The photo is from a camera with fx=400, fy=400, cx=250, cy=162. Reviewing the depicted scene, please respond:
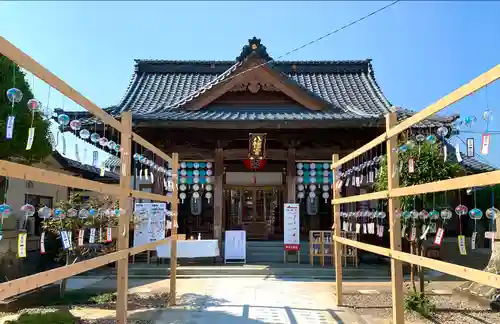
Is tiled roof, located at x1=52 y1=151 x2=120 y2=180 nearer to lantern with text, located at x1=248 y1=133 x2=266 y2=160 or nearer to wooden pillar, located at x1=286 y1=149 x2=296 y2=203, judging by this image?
lantern with text, located at x1=248 y1=133 x2=266 y2=160

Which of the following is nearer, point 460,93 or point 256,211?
point 460,93

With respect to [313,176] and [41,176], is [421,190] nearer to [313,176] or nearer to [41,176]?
[41,176]

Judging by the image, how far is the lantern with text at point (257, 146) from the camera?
1166 cm

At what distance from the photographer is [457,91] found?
3186mm

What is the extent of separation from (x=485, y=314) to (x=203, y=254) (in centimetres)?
701

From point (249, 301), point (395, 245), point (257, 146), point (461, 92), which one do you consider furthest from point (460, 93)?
point (257, 146)

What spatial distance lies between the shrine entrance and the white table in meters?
5.54

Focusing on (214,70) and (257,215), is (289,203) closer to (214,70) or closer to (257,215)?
(257,215)

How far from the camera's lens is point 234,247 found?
467 inches

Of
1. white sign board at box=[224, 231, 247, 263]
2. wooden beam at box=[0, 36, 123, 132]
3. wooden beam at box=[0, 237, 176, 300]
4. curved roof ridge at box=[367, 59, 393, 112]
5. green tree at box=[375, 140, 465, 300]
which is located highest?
curved roof ridge at box=[367, 59, 393, 112]

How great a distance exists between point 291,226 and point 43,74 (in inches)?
376

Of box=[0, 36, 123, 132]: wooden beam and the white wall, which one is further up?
box=[0, 36, 123, 132]: wooden beam

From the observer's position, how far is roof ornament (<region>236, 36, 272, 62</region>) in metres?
12.4

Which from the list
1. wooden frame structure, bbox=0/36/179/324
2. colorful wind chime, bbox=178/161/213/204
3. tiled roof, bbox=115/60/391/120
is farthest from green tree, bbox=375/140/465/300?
colorful wind chime, bbox=178/161/213/204
